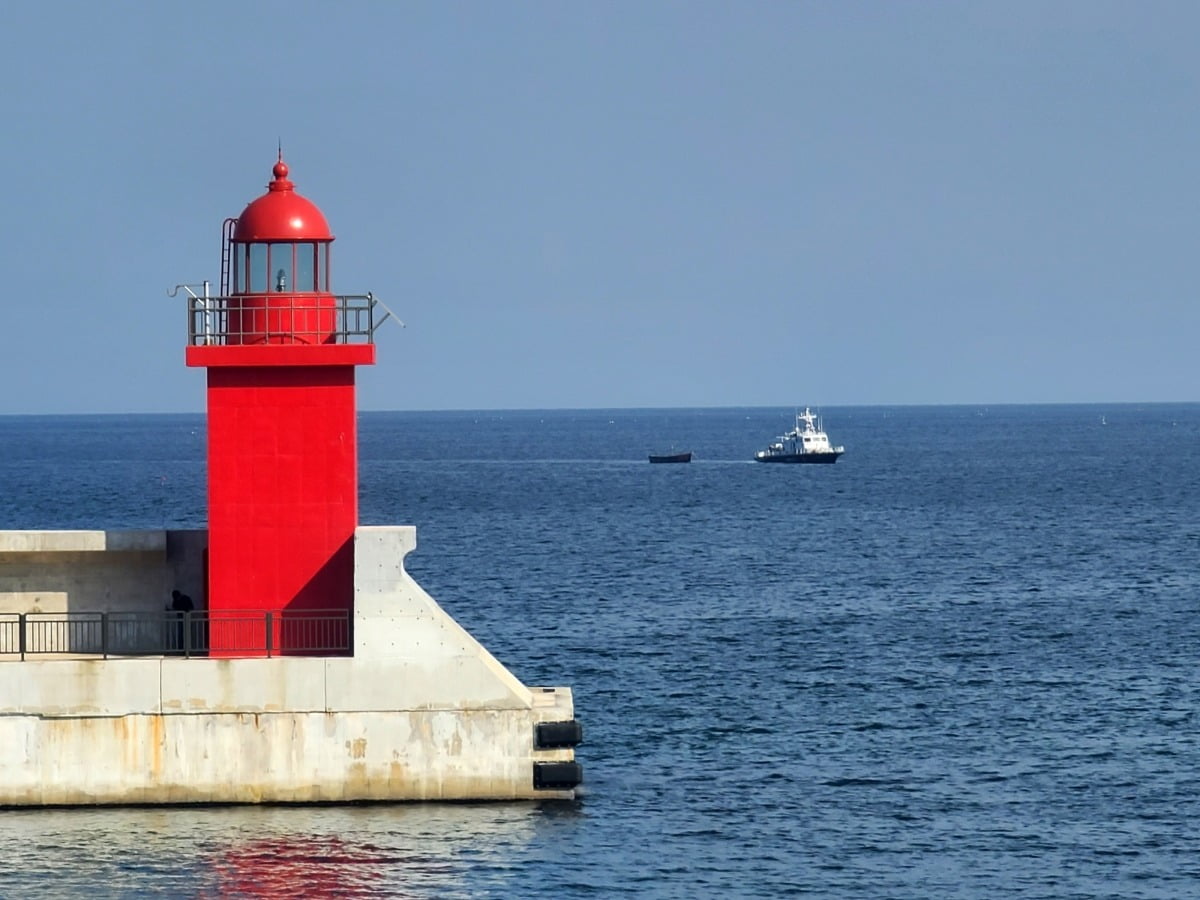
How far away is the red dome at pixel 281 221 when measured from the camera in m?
28.6

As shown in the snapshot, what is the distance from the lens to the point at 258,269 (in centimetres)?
2870

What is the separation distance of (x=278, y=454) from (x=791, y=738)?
455 inches

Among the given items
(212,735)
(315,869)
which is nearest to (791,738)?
(212,735)

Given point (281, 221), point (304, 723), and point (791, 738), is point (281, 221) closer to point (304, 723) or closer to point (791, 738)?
point (304, 723)

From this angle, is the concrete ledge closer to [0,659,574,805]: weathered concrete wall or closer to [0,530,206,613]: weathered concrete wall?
[0,530,206,613]: weathered concrete wall

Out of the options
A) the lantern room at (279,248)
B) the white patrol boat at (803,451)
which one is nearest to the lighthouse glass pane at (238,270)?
the lantern room at (279,248)

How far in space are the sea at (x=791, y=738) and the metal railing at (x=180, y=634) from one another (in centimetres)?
255

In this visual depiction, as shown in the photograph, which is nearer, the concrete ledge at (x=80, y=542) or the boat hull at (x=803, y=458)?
the concrete ledge at (x=80, y=542)

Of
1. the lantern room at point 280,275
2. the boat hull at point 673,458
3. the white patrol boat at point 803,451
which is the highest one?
the lantern room at point 280,275

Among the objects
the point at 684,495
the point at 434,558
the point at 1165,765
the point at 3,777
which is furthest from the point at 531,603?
the point at 684,495

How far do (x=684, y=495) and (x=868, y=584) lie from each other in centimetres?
6051

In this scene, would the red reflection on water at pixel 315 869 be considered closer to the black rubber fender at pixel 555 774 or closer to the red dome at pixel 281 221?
the black rubber fender at pixel 555 774

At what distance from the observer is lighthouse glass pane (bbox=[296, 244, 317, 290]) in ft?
94.2

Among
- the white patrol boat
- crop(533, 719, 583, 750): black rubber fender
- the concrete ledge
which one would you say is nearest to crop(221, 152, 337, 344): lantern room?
the concrete ledge
